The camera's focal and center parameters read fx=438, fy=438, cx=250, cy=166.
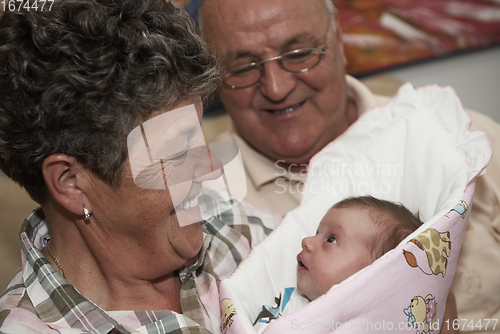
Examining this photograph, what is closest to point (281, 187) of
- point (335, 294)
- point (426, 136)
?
point (426, 136)

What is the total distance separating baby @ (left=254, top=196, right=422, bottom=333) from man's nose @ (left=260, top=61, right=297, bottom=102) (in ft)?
1.81

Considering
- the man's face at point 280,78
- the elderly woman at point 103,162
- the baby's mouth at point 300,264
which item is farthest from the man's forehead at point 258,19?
the baby's mouth at point 300,264

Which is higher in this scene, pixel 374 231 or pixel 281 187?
pixel 374 231

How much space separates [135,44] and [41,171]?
1.17ft

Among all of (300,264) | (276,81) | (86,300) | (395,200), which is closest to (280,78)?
(276,81)

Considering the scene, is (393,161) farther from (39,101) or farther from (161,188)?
(39,101)

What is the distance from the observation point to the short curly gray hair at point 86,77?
0.86 m

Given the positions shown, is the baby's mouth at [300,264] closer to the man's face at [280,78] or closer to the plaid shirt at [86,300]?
the plaid shirt at [86,300]

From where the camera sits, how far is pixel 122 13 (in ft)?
2.98

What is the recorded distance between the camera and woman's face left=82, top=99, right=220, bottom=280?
971 millimetres

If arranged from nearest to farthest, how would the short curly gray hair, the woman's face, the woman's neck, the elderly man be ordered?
the short curly gray hair → the woman's face → the woman's neck → the elderly man

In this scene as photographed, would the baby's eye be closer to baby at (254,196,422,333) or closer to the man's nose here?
baby at (254,196,422,333)

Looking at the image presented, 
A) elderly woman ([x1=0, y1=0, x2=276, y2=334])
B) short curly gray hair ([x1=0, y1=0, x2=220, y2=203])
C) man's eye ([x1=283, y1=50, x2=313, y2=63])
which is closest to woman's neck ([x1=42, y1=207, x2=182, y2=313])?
elderly woman ([x1=0, y1=0, x2=276, y2=334])

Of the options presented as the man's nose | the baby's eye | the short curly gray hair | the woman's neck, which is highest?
the short curly gray hair
